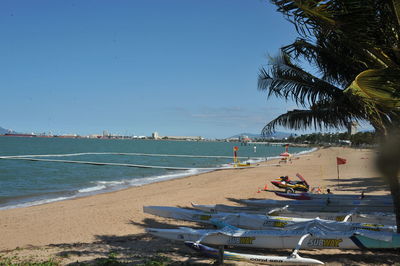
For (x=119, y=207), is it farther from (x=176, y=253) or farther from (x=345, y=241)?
(x=345, y=241)

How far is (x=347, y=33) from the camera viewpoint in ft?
13.6

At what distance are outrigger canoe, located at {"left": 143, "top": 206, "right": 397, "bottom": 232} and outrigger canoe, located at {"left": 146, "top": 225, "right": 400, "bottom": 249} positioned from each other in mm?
378

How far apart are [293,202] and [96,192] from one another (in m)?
12.7

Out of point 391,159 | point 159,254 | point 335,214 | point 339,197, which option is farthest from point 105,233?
point 339,197

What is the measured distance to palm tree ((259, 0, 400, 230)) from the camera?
380 cm

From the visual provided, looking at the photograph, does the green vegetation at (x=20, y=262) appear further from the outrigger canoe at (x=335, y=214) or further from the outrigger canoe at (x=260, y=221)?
the outrigger canoe at (x=335, y=214)

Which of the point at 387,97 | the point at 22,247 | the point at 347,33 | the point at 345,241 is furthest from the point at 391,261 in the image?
the point at 22,247

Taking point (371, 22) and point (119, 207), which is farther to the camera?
point (119, 207)

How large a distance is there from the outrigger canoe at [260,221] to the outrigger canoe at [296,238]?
0.38 m

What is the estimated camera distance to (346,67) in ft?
20.1

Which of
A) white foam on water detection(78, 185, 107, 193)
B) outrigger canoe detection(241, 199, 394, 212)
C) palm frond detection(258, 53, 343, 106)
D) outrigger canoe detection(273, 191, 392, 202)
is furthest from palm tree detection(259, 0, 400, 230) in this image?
white foam on water detection(78, 185, 107, 193)

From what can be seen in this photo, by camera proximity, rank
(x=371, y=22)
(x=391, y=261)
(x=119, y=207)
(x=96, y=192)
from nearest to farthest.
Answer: (x=371, y=22) → (x=391, y=261) → (x=119, y=207) → (x=96, y=192)

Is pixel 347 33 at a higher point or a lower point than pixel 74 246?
higher

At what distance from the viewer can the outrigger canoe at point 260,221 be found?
705 centimetres
